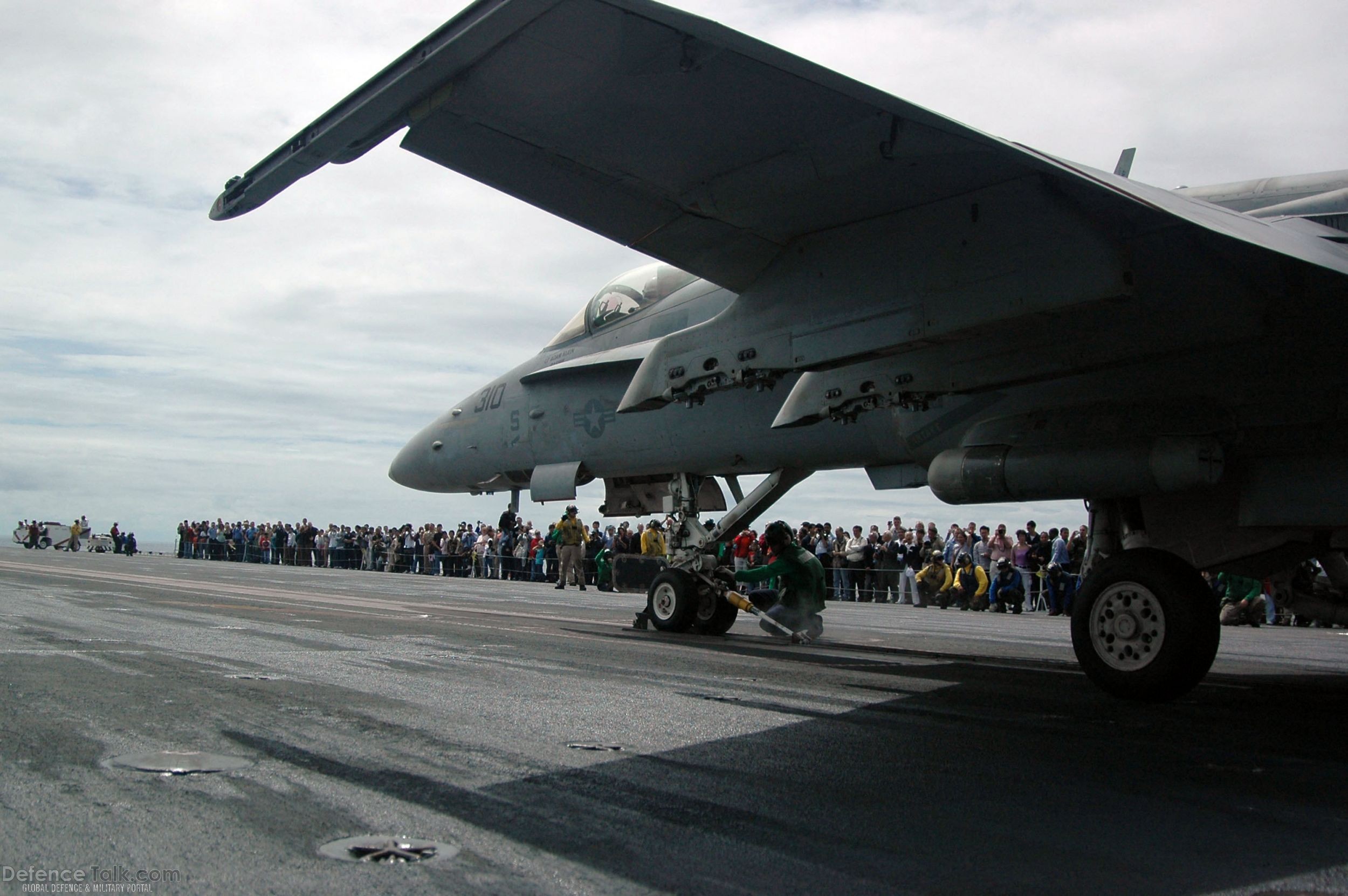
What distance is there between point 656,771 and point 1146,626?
3.83m

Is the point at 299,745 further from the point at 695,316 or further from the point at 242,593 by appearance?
the point at 242,593

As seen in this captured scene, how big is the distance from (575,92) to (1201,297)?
11.7ft

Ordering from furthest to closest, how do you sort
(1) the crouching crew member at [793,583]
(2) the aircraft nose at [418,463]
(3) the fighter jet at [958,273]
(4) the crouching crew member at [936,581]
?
1. (4) the crouching crew member at [936,581]
2. (2) the aircraft nose at [418,463]
3. (1) the crouching crew member at [793,583]
4. (3) the fighter jet at [958,273]

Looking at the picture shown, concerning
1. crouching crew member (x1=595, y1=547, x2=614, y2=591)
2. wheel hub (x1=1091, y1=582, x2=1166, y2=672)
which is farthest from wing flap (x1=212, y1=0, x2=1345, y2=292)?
crouching crew member (x1=595, y1=547, x2=614, y2=591)

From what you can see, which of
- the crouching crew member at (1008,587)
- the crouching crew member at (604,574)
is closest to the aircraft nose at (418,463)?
the crouching crew member at (1008,587)

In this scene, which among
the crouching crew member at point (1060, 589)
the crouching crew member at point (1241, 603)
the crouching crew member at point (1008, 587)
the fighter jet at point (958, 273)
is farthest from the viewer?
the crouching crew member at point (1008, 587)

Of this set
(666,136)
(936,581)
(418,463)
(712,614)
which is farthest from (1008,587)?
(666,136)

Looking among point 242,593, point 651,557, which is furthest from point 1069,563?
point 242,593

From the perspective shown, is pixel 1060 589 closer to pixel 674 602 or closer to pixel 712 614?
pixel 712 614

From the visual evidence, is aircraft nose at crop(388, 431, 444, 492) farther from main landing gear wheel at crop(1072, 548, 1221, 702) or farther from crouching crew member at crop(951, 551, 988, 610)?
crouching crew member at crop(951, 551, 988, 610)

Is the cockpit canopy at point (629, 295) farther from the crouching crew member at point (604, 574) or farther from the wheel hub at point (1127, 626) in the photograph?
the crouching crew member at point (604, 574)

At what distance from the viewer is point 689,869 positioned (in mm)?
3092

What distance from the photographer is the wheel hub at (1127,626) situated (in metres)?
6.63

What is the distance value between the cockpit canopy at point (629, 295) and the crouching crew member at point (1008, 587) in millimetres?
11069
